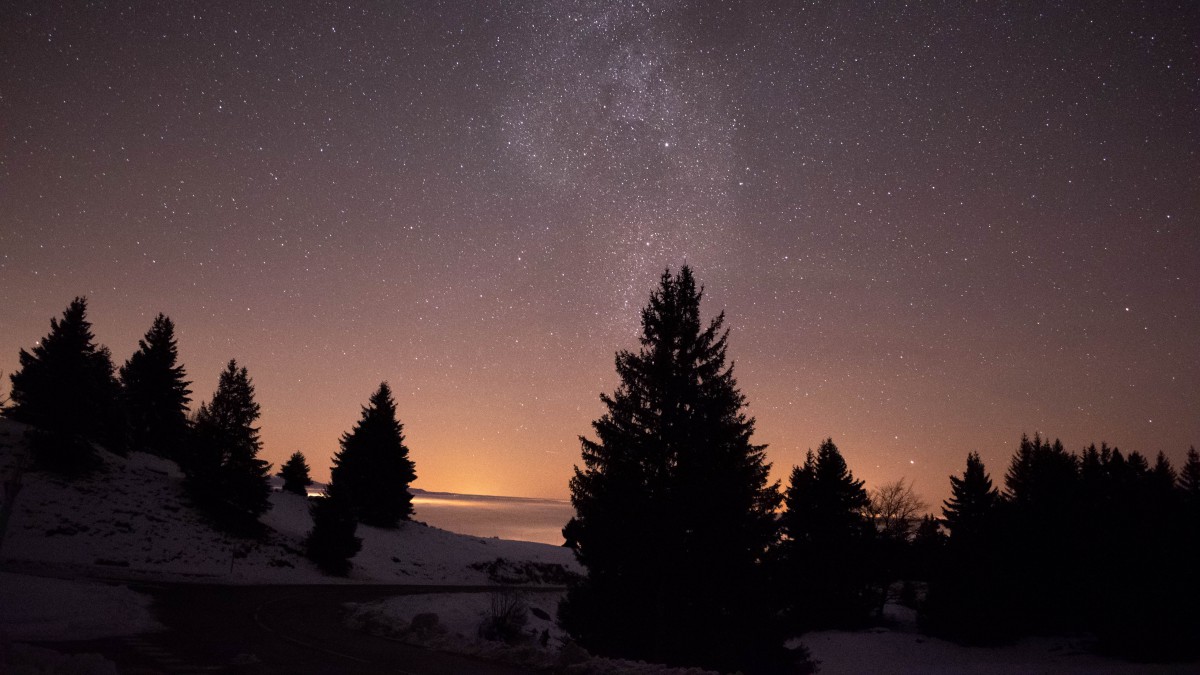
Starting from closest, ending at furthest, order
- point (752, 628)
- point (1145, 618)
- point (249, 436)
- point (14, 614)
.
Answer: point (14, 614) < point (752, 628) < point (1145, 618) < point (249, 436)

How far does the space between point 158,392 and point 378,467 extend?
21513 mm

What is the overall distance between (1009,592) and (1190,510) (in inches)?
375

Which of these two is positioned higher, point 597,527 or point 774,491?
point 774,491

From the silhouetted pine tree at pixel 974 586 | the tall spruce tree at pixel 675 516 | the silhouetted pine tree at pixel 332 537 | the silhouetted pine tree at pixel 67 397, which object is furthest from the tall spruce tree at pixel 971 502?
the silhouetted pine tree at pixel 67 397

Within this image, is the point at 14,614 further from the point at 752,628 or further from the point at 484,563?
the point at 484,563

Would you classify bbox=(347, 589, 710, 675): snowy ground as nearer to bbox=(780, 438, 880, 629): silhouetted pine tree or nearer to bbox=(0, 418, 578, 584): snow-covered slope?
bbox=(0, 418, 578, 584): snow-covered slope

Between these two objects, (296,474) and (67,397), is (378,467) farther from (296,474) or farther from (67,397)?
(67,397)

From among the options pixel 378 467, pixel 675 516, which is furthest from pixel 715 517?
pixel 378 467

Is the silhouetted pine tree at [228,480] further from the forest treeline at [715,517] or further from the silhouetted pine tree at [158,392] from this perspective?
the silhouetted pine tree at [158,392]

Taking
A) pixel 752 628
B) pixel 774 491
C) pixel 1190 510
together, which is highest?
pixel 1190 510

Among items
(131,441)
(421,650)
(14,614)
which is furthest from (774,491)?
(131,441)

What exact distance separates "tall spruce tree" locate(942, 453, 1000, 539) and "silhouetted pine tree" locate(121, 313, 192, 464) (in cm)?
6079

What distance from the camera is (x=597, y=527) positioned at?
58.2ft

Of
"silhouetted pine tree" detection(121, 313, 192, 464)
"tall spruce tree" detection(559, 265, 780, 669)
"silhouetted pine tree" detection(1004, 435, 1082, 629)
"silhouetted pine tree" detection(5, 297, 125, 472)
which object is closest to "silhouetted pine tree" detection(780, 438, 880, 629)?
"silhouetted pine tree" detection(1004, 435, 1082, 629)
